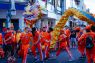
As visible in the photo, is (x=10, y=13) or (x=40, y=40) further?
(x=10, y=13)

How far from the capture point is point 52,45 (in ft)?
73.5

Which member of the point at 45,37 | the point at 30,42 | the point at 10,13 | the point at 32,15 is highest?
the point at 32,15

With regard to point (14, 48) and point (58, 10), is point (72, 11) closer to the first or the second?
point (14, 48)

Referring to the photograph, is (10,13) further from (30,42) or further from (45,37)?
(45,37)

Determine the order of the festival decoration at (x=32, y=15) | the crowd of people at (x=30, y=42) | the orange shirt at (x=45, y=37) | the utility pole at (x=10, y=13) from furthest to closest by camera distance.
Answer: the utility pole at (x=10, y=13), the orange shirt at (x=45, y=37), the festival decoration at (x=32, y=15), the crowd of people at (x=30, y=42)

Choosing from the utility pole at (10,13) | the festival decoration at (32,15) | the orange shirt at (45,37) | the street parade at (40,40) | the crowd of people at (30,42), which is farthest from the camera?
the utility pole at (10,13)

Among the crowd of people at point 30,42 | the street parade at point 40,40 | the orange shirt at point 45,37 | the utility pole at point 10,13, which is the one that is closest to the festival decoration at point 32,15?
the street parade at point 40,40

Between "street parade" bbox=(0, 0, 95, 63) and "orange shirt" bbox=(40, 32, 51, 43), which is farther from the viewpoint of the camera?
"orange shirt" bbox=(40, 32, 51, 43)

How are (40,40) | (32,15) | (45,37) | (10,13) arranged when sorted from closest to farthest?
1. (32,15)
2. (40,40)
3. (45,37)
4. (10,13)

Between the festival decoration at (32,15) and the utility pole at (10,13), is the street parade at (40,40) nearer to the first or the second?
the festival decoration at (32,15)

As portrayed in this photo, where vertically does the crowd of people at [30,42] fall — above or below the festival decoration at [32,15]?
below

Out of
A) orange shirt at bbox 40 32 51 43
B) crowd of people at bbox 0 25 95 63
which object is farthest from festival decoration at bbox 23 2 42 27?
orange shirt at bbox 40 32 51 43

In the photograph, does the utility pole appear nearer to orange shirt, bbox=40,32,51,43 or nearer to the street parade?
the street parade

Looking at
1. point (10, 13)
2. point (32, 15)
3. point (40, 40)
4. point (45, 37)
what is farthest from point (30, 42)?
point (10, 13)
